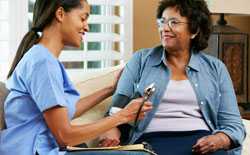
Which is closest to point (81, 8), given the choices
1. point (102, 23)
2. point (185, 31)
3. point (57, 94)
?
point (57, 94)

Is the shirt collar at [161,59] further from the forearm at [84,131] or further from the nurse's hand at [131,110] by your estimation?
the forearm at [84,131]

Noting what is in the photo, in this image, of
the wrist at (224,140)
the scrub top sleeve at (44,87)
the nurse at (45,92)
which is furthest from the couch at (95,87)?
the scrub top sleeve at (44,87)

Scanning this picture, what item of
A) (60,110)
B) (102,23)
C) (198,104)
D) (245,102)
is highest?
(102,23)

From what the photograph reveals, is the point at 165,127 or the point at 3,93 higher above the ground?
the point at 3,93

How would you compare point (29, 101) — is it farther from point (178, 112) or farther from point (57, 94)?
point (178, 112)

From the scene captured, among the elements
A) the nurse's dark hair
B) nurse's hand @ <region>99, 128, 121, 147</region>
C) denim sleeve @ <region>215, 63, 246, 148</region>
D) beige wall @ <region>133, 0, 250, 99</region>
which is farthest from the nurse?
beige wall @ <region>133, 0, 250, 99</region>

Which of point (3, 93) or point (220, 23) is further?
point (220, 23)

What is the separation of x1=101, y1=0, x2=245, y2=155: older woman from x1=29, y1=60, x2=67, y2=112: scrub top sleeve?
1.80 feet

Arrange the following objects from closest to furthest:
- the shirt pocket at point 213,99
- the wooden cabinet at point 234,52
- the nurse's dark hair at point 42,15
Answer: the nurse's dark hair at point 42,15
the shirt pocket at point 213,99
the wooden cabinet at point 234,52

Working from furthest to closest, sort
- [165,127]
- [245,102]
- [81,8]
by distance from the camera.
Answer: [245,102]
[165,127]
[81,8]

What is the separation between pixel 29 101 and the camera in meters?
1.42

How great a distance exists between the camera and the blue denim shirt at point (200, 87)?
1.95 metres

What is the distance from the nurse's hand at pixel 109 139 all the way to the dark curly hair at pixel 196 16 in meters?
0.53

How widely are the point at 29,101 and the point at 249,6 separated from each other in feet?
5.91
